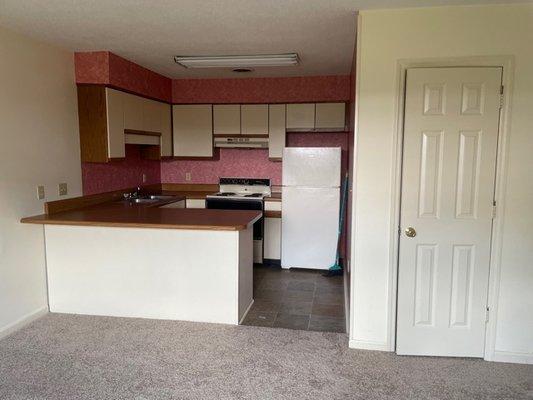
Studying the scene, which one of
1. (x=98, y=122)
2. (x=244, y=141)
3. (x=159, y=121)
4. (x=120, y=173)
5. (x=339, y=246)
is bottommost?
(x=339, y=246)

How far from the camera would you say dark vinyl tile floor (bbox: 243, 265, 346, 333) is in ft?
11.2

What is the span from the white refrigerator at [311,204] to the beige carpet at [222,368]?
66.5 inches

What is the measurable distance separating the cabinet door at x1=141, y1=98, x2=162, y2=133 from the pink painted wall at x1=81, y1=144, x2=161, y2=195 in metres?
0.40

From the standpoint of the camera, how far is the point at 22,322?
10.8ft

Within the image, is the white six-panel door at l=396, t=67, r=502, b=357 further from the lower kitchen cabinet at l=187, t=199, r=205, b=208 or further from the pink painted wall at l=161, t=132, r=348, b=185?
the lower kitchen cabinet at l=187, t=199, r=205, b=208

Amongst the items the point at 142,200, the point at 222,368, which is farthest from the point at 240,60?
the point at 222,368

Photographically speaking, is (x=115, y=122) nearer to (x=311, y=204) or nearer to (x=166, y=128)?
(x=166, y=128)

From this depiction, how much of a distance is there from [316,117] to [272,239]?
1600mm

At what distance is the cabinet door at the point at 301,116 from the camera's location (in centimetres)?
501

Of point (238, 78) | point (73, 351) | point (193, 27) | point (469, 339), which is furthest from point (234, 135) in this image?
point (469, 339)

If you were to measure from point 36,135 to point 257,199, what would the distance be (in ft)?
7.92

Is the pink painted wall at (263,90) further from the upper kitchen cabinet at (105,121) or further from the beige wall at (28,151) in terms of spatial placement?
the beige wall at (28,151)

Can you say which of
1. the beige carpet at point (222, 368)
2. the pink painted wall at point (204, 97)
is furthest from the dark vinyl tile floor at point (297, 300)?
the pink painted wall at point (204, 97)

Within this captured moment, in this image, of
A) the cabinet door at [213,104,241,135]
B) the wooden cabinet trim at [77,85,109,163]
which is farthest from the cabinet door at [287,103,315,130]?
the wooden cabinet trim at [77,85,109,163]
